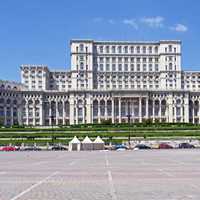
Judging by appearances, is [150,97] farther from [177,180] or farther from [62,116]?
[177,180]

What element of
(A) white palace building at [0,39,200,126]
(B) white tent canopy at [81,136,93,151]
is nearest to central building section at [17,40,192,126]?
(A) white palace building at [0,39,200,126]

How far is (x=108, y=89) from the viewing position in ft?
532

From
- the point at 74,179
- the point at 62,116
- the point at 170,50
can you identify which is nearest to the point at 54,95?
the point at 62,116

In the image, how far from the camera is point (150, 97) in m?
160

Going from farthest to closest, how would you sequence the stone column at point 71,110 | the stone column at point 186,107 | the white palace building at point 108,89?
the stone column at point 186,107, the stone column at point 71,110, the white palace building at point 108,89

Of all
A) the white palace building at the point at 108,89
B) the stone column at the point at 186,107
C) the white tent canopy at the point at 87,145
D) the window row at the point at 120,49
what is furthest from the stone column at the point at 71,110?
the white tent canopy at the point at 87,145

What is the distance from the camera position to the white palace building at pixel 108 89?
159 meters

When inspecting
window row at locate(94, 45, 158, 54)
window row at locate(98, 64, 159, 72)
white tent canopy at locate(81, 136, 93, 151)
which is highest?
window row at locate(94, 45, 158, 54)

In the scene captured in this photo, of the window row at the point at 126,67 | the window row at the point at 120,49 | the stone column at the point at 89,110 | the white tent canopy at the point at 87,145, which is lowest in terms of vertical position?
the white tent canopy at the point at 87,145

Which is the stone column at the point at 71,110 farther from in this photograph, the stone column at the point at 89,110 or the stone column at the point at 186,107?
the stone column at the point at 186,107

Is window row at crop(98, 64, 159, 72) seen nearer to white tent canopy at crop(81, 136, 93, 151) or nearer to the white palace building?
the white palace building

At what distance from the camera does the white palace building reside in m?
159

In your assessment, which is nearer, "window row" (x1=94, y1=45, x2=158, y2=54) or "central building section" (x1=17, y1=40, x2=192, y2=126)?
"central building section" (x1=17, y1=40, x2=192, y2=126)

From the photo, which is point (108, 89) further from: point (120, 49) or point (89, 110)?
point (120, 49)
